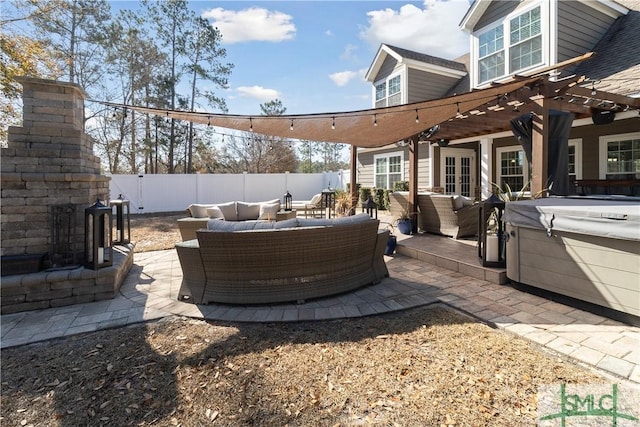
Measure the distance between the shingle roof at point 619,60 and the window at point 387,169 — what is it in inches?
212

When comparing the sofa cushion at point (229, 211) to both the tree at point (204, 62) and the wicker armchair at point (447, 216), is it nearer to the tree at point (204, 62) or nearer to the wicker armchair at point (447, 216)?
the wicker armchair at point (447, 216)

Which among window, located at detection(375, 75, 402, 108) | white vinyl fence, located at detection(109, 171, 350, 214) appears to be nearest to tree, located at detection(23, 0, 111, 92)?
white vinyl fence, located at detection(109, 171, 350, 214)

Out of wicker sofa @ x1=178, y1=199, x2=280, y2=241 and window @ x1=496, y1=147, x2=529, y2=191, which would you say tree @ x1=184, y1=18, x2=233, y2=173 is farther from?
window @ x1=496, y1=147, x2=529, y2=191

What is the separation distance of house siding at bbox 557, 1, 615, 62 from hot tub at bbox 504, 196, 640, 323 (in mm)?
5496

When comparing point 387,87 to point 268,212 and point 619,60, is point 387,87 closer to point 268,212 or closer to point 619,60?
point 619,60

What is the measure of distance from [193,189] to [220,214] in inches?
298

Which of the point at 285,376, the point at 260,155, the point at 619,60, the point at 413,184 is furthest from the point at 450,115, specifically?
the point at 260,155

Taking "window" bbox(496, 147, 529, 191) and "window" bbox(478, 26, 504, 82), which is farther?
"window" bbox(496, 147, 529, 191)

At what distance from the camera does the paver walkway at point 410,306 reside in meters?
2.26

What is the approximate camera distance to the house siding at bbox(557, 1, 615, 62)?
678 cm

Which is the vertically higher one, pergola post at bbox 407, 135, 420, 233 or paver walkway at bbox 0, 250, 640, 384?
pergola post at bbox 407, 135, 420, 233

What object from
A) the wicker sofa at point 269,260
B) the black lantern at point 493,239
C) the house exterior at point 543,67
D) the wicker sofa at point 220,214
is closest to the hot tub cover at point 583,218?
the black lantern at point 493,239

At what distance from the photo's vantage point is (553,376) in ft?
6.20

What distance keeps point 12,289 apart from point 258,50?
7.53m
